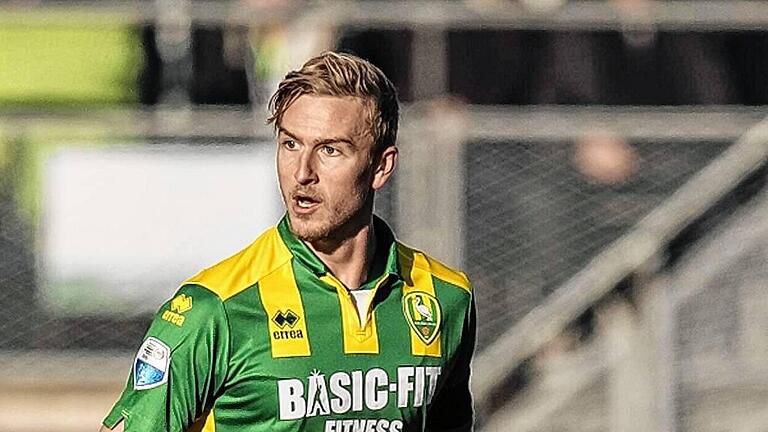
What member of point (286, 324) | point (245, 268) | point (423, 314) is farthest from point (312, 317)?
point (423, 314)

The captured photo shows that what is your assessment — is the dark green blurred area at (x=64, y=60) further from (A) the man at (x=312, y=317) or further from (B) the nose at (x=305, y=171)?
(B) the nose at (x=305, y=171)

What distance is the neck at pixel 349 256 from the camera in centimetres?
387

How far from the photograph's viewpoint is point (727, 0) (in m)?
8.60

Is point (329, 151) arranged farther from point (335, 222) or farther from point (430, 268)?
point (430, 268)

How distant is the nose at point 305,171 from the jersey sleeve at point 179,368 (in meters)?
0.30

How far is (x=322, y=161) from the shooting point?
3723 mm

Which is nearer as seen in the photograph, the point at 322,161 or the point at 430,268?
the point at 322,161

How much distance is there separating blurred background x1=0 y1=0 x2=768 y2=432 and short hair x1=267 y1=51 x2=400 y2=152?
4164mm

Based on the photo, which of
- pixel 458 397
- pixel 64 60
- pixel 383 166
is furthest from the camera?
pixel 64 60

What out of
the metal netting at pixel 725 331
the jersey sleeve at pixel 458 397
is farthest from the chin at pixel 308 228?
the metal netting at pixel 725 331

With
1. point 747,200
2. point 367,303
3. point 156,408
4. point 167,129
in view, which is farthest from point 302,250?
point 747,200

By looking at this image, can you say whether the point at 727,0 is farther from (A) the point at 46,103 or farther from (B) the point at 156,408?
(B) the point at 156,408

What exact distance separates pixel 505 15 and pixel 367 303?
4568 millimetres

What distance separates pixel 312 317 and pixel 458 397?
0.48m
